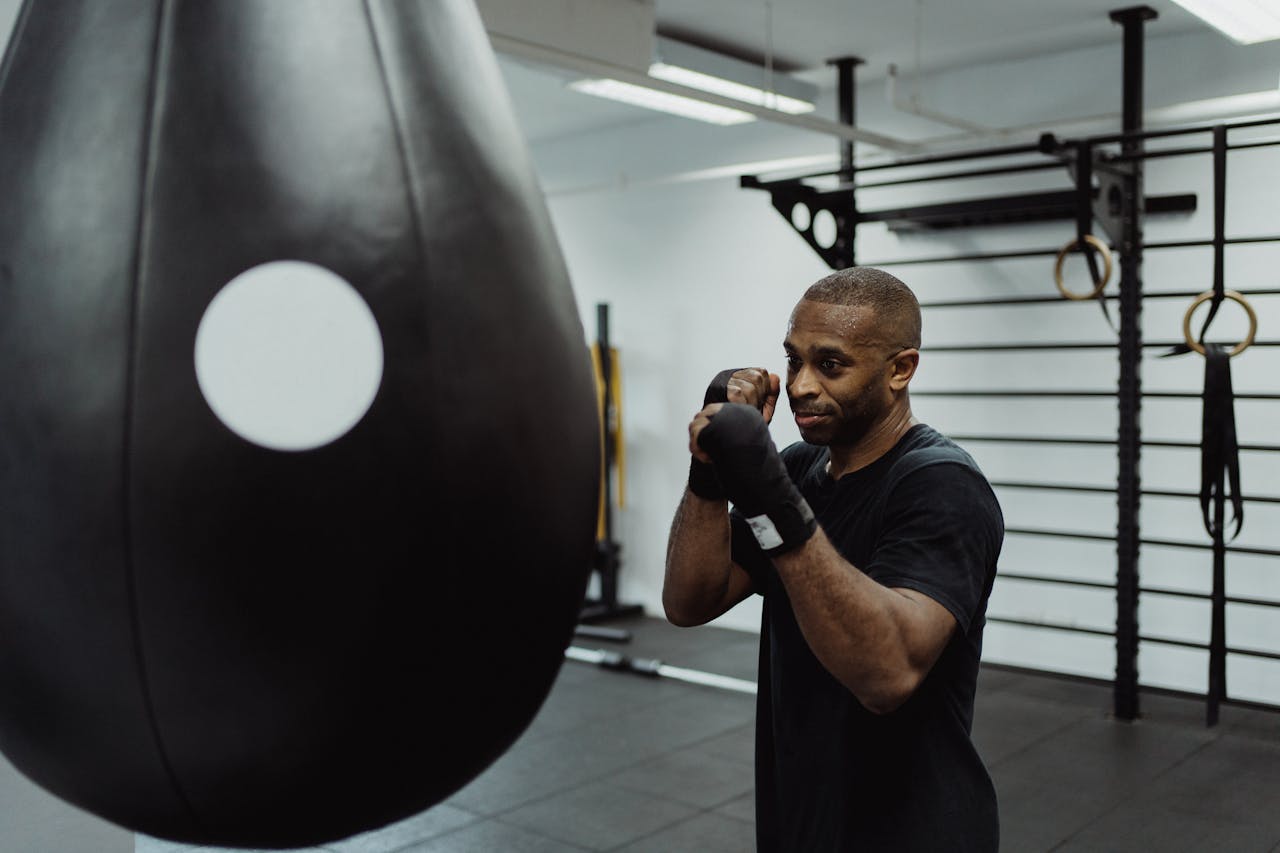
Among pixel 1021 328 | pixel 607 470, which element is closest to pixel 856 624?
pixel 1021 328

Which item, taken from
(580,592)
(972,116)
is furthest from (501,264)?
(972,116)

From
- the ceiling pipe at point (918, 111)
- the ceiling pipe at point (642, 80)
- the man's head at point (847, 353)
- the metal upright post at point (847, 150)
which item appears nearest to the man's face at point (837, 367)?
the man's head at point (847, 353)

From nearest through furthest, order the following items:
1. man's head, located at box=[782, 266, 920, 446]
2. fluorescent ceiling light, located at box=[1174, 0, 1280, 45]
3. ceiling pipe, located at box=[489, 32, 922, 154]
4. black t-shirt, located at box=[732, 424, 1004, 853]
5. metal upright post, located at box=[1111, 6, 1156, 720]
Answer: black t-shirt, located at box=[732, 424, 1004, 853], man's head, located at box=[782, 266, 920, 446], ceiling pipe, located at box=[489, 32, 922, 154], fluorescent ceiling light, located at box=[1174, 0, 1280, 45], metal upright post, located at box=[1111, 6, 1156, 720]

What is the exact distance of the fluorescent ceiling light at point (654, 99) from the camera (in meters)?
4.72

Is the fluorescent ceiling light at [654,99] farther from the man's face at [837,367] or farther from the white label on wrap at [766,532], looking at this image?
the white label on wrap at [766,532]

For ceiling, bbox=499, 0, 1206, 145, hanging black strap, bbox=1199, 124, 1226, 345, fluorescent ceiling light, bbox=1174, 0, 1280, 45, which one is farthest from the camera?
ceiling, bbox=499, 0, 1206, 145

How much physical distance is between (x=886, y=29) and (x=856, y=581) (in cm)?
419

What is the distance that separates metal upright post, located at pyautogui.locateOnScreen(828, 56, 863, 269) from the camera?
16.6 ft

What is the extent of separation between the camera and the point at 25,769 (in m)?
0.80

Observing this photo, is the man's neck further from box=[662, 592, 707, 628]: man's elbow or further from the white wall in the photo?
the white wall

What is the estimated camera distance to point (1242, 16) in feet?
12.5

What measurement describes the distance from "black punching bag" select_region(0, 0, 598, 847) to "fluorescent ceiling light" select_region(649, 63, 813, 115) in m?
4.16

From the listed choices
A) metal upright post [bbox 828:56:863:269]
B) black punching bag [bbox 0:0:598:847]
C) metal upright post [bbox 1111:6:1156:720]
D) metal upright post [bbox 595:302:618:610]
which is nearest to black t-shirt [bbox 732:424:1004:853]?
black punching bag [bbox 0:0:598:847]

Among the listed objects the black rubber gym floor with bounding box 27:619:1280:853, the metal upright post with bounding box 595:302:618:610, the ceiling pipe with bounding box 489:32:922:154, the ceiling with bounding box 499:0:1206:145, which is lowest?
the black rubber gym floor with bounding box 27:619:1280:853
